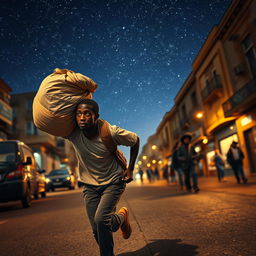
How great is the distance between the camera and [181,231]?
11.4 feet

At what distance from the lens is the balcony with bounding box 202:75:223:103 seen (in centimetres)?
2123

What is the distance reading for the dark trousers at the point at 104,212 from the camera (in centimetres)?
214

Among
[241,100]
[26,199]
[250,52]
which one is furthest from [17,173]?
[250,52]

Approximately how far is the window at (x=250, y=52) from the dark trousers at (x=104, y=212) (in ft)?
55.8

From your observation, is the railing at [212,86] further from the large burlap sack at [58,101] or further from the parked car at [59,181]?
the large burlap sack at [58,101]

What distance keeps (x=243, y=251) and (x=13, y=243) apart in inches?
108

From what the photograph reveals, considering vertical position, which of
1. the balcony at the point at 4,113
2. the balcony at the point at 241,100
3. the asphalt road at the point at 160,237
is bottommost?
the asphalt road at the point at 160,237

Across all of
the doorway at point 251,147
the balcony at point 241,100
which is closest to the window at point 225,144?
the doorway at point 251,147

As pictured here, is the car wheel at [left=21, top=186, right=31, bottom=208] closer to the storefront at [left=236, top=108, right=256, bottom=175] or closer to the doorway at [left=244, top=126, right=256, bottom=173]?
the storefront at [left=236, top=108, right=256, bottom=175]

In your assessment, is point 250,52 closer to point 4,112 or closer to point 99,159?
point 99,159

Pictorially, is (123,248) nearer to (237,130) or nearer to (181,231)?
(181,231)

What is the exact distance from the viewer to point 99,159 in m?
2.48

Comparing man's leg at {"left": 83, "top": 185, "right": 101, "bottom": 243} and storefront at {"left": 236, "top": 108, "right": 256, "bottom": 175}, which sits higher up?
storefront at {"left": 236, "top": 108, "right": 256, "bottom": 175}

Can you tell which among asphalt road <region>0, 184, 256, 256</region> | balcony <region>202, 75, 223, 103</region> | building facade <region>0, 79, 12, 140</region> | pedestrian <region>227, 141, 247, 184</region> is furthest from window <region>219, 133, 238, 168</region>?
building facade <region>0, 79, 12, 140</region>
